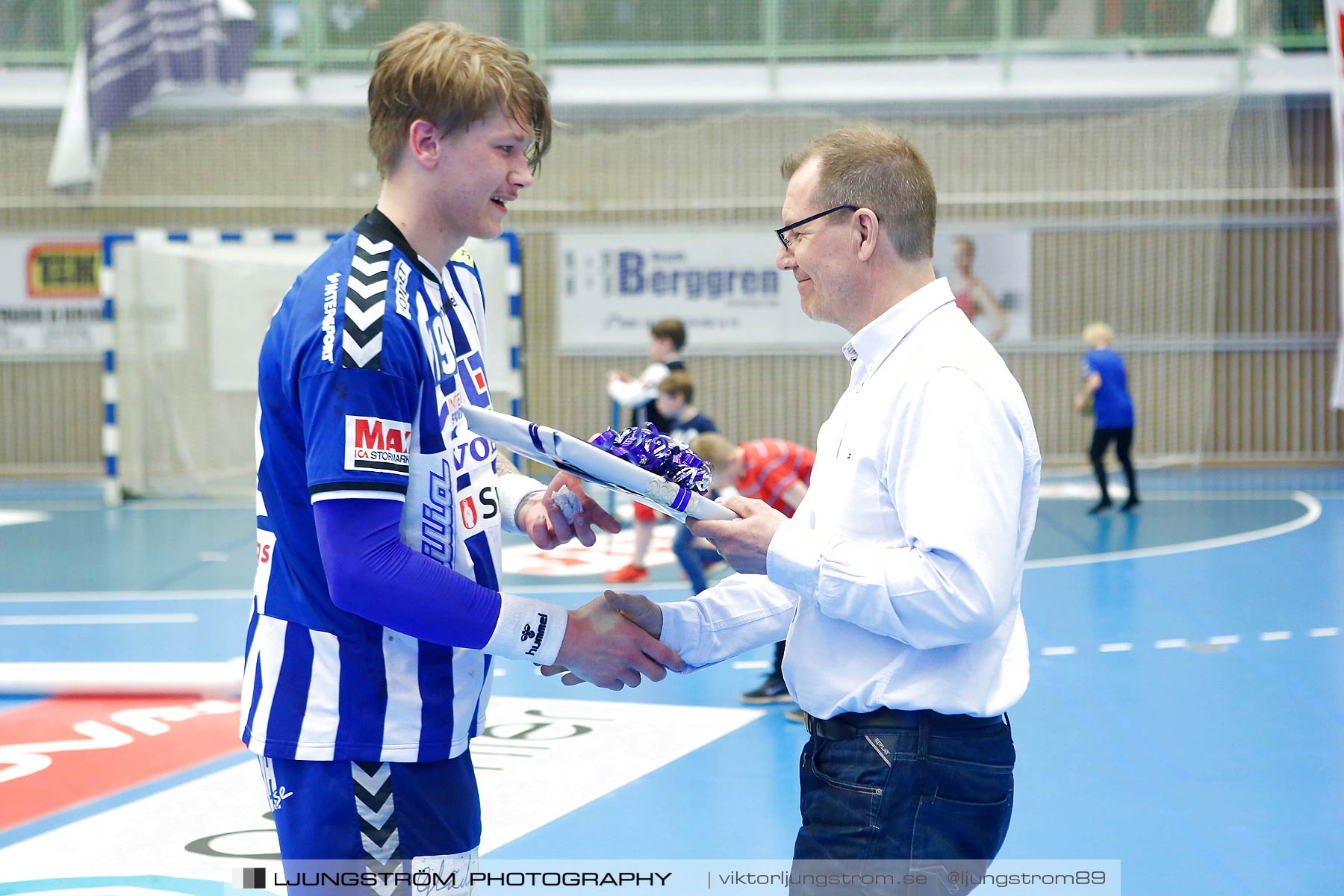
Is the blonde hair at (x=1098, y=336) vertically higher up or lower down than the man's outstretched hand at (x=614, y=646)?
higher up

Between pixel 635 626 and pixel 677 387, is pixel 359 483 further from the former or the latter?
pixel 677 387

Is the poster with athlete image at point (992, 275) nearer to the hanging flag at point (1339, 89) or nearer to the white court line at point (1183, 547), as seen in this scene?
the hanging flag at point (1339, 89)

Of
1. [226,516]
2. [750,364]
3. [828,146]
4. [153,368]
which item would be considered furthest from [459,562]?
[750,364]

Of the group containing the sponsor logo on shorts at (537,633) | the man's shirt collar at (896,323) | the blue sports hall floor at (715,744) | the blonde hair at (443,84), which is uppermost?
the blonde hair at (443,84)

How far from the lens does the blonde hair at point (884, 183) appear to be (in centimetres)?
196

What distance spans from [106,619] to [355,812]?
263 inches

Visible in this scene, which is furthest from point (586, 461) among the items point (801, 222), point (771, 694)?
point (771, 694)

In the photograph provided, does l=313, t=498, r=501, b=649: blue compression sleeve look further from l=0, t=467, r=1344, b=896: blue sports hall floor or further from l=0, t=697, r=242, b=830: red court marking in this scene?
l=0, t=697, r=242, b=830: red court marking

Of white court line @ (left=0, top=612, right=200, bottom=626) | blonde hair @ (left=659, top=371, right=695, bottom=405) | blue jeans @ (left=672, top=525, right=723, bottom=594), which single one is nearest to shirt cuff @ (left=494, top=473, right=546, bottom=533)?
blue jeans @ (left=672, top=525, right=723, bottom=594)

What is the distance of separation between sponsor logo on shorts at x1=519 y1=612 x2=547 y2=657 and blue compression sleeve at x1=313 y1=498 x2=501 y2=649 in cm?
9

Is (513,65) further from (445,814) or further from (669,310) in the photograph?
(669,310)

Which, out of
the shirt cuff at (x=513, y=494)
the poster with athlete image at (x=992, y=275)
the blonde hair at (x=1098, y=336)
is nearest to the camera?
the shirt cuff at (x=513, y=494)

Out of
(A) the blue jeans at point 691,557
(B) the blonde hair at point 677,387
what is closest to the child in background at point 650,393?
(B) the blonde hair at point 677,387

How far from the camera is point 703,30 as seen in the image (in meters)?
16.2
